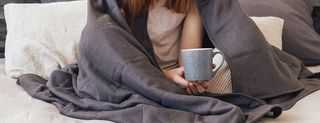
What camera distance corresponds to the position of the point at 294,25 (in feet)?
5.17

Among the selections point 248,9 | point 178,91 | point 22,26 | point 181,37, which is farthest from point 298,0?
point 22,26

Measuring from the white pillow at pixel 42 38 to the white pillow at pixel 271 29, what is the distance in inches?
24.7

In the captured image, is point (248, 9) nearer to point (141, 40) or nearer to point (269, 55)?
point (269, 55)

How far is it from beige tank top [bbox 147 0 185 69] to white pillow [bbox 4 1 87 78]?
275 millimetres

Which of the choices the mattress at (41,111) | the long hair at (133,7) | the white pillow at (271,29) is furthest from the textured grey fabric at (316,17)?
the long hair at (133,7)

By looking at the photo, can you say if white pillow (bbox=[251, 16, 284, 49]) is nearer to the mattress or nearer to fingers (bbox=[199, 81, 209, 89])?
the mattress

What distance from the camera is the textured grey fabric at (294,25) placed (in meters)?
1.54

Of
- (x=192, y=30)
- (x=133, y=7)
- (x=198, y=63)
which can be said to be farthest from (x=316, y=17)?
(x=198, y=63)

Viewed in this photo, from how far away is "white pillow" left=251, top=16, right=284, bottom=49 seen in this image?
1451 millimetres

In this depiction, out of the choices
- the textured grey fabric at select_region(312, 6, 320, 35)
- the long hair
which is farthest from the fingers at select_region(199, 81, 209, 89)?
the textured grey fabric at select_region(312, 6, 320, 35)

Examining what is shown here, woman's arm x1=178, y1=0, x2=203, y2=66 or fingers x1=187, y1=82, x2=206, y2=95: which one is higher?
woman's arm x1=178, y1=0, x2=203, y2=66

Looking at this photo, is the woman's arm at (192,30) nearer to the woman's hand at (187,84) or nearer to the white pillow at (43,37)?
the woman's hand at (187,84)

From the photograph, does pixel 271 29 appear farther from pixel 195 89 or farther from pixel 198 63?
pixel 198 63

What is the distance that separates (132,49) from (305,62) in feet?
2.68
